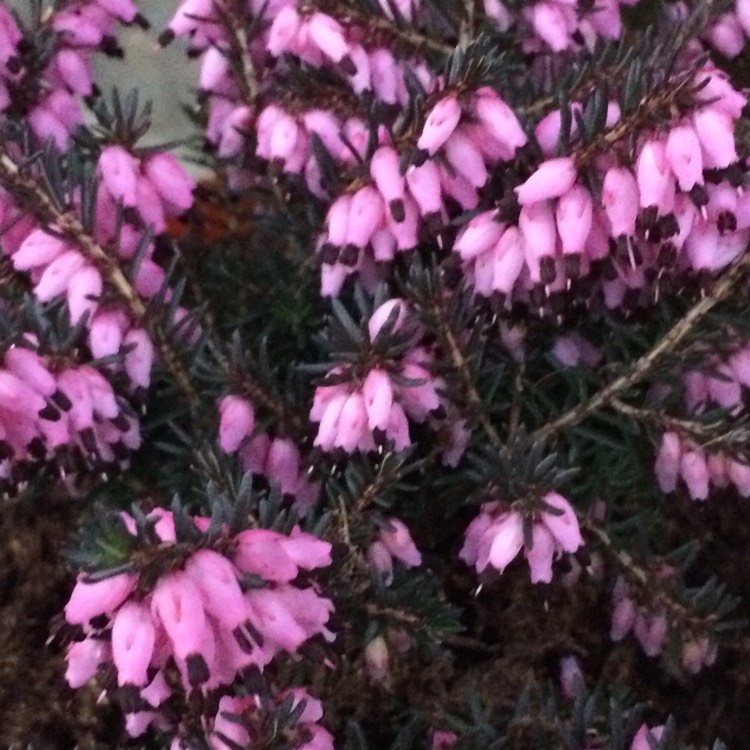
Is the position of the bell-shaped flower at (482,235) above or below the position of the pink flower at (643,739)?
above

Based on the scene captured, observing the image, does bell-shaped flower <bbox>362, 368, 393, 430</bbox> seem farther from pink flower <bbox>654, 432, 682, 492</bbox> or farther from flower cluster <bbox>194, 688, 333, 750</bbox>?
pink flower <bbox>654, 432, 682, 492</bbox>

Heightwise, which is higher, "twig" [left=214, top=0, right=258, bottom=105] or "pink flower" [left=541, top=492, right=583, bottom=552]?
"twig" [left=214, top=0, right=258, bottom=105]

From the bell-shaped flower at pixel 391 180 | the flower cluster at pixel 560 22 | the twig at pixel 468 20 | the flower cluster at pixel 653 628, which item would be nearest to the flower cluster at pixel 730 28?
the flower cluster at pixel 560 22

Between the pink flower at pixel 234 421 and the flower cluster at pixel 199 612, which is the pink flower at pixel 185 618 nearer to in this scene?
the flower cluster at pixel 199 612

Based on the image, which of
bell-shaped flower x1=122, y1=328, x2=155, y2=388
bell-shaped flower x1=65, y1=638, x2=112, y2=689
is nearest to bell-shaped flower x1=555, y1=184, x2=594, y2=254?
bell-shaped flower x1=122, y1=328, x2=155, y2=388

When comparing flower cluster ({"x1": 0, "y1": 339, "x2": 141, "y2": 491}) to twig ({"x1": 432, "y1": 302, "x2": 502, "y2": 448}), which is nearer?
flower cluster ({"x1": 0, "y1": 339, "x2": 141, "y2": 491})

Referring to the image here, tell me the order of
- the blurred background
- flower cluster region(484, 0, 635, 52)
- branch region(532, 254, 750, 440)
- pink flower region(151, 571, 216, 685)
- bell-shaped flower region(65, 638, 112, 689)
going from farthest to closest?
the blurred background < flower cluster region(484, 0, 635, 52) < branch region(532, 254, 750, 440) < bell-shaped flower region(65, 638, 112, 689) < pink flower region(151, 571, 216, 685)

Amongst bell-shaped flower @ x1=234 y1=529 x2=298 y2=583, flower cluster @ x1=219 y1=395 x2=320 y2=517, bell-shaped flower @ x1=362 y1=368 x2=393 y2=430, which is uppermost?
bell-shaped flower @ x1=234 y1=529 x2=298 y2=583
